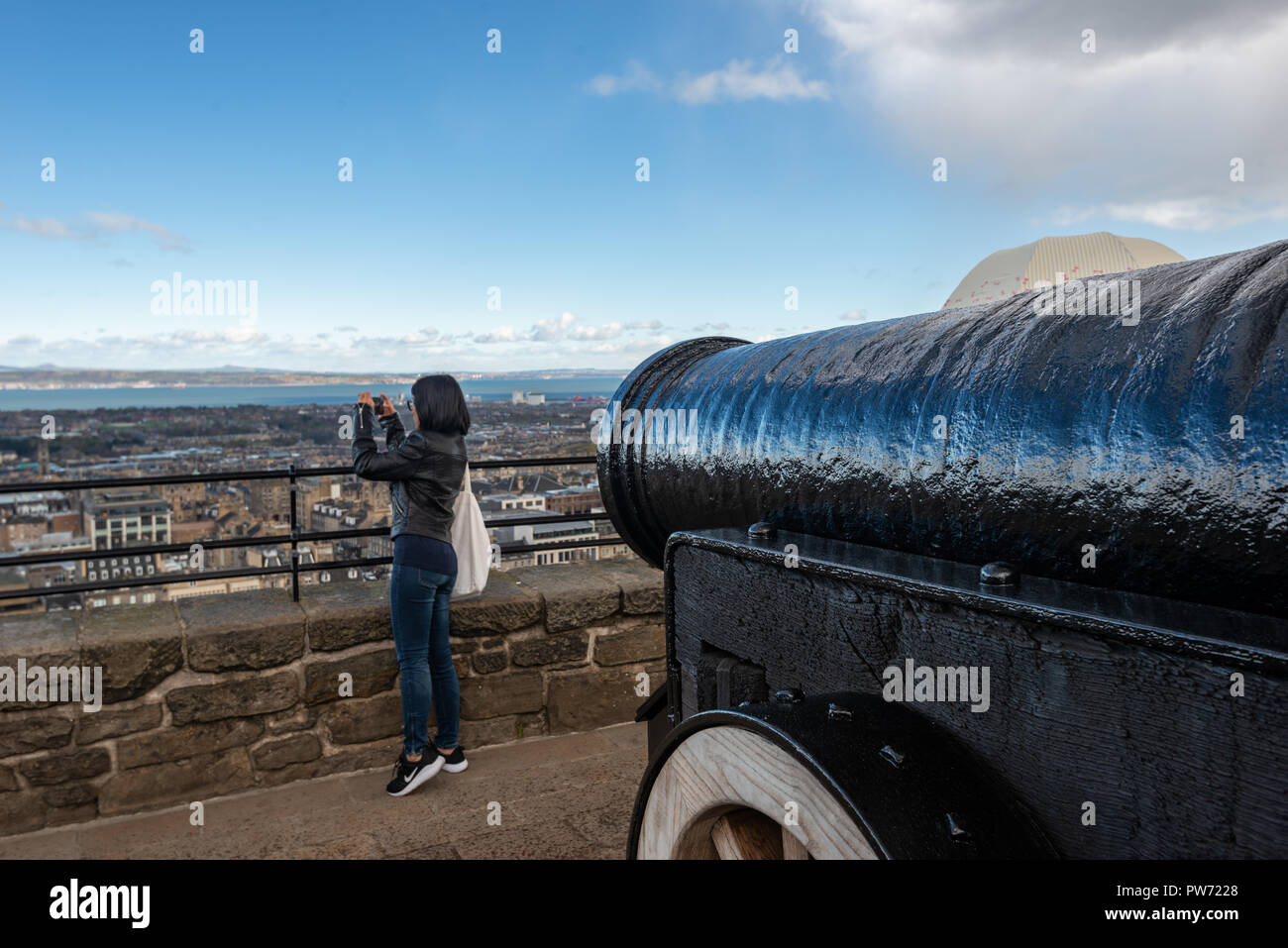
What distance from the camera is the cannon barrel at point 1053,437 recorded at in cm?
81

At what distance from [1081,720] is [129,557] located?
3.88 meters

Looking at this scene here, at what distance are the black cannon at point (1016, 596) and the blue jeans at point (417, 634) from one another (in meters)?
2.43

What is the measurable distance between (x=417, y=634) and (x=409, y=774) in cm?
58

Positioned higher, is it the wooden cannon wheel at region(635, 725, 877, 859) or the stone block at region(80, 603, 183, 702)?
the wooden cannon wheel at region(635, 725, 877, 859)

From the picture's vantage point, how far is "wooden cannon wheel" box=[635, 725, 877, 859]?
3.15ft

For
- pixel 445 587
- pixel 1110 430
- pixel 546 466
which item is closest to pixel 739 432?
pixel 1110 430

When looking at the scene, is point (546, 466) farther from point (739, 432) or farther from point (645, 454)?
point (739, 432)

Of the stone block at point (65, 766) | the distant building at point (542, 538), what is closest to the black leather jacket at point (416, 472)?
the distant building at point (542, 538)

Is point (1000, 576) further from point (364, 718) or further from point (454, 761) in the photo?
point (364, 718)

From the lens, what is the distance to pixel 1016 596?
36.3 inches

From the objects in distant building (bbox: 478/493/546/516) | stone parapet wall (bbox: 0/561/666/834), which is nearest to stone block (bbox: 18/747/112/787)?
stone parapet wall (bbox: 0/561/666/834)

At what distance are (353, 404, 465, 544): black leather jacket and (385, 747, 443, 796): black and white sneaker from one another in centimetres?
93

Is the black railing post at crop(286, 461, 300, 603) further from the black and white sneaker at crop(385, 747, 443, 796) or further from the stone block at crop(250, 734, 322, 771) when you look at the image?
the black and white sneaker at crop(385, 747, 443, 796)

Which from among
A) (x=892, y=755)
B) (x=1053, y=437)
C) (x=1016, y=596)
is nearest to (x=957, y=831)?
(x=892, y=755)
